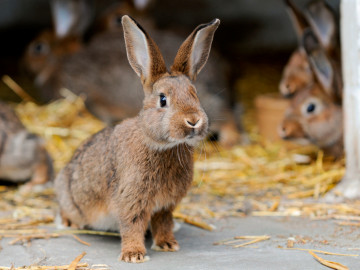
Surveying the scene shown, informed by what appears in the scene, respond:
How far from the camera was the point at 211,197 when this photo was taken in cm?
489

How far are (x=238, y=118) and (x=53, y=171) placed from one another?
2531mm

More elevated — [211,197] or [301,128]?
[301,128]

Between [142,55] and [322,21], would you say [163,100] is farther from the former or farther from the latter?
[322,21]

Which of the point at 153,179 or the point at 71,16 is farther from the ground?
the point at 71,16

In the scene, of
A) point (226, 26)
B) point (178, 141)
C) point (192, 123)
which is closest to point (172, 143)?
point (178, 141)

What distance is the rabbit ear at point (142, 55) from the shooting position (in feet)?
10.8

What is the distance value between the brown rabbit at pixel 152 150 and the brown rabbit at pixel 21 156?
1.91m

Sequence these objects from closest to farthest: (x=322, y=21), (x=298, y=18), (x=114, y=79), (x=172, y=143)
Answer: (x=172, y=143)
(x=322, y=21)
(x=298, y=18)
(x=114, y=79)

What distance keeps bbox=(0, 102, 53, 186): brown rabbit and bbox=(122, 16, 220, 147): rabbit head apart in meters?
2.37

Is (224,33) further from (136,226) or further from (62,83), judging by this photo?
(136,226)

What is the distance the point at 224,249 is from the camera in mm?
3496

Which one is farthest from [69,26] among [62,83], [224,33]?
[224,33]

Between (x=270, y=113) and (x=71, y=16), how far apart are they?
113 inches

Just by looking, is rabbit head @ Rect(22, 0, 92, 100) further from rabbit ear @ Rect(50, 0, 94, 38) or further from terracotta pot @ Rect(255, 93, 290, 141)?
terracotta pot @ Rect(255, 93, 290, 141)
